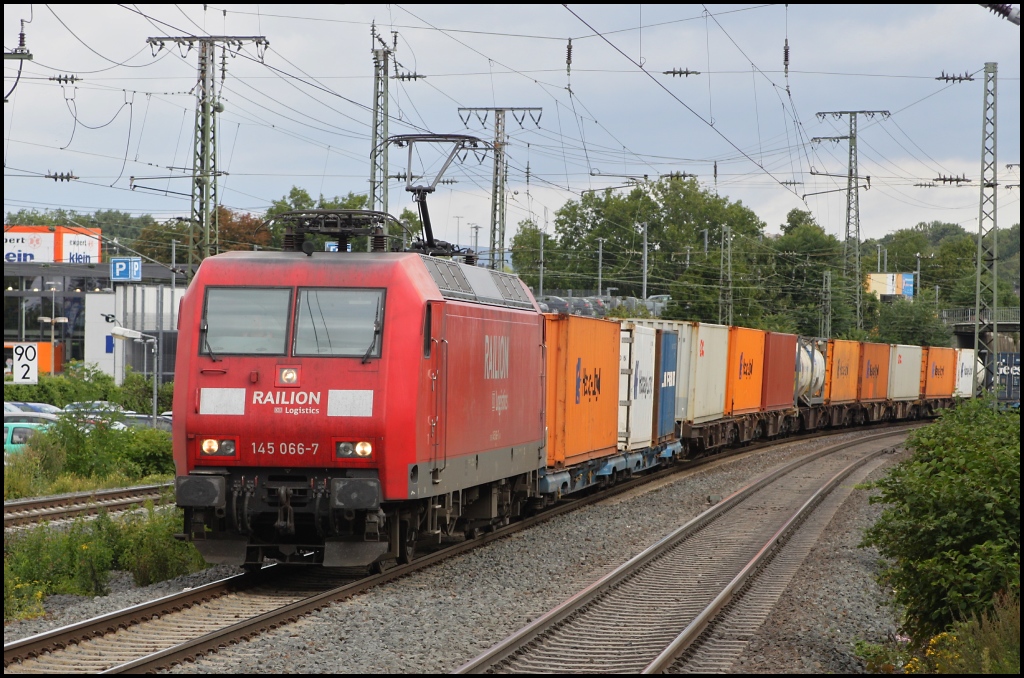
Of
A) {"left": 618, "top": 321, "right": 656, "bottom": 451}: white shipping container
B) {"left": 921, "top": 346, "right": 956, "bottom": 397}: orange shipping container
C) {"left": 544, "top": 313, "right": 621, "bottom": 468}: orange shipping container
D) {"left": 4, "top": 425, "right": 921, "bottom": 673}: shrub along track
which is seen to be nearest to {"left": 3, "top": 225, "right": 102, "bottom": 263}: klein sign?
{"left": 921, "top": 346, "right": 956, "bottom": 397}: orange shipping container

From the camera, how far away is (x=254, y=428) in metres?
11.0

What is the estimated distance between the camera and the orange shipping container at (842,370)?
39156 mm

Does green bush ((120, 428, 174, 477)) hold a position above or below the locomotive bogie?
below

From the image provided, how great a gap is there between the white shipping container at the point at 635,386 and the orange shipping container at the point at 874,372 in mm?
21438

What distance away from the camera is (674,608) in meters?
11.5

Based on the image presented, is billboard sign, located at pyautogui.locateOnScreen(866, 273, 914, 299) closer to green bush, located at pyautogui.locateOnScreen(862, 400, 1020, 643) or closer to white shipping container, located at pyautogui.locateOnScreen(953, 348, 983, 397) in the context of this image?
white shipping container, located at pyautogui.locateOnScreen(953, 348, 983, 397)

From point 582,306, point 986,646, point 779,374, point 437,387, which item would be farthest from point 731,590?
point 582,306

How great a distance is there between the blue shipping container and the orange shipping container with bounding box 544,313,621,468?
321 centimetres

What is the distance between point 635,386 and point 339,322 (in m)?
11.3

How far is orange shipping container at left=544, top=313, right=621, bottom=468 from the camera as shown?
58.0 feet

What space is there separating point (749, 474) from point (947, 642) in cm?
1763

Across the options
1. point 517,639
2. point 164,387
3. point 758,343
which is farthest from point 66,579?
point 164,387

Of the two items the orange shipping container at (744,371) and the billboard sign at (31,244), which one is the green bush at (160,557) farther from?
the billboard sign at (31,244)

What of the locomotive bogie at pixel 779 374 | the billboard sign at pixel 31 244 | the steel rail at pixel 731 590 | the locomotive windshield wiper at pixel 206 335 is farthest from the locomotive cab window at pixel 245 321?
the billboard sign at pixel 31 244
